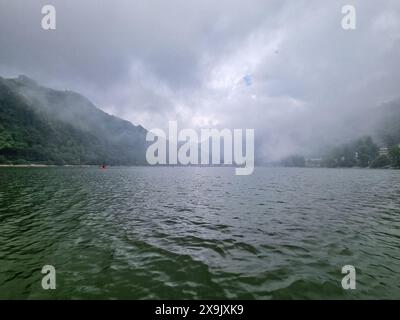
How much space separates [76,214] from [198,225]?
13.8 metres

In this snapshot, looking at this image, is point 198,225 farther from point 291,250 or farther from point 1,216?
point 1,216

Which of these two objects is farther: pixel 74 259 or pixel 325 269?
pixel 74 259

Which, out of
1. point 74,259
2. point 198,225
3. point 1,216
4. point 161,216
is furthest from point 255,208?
point 1,216

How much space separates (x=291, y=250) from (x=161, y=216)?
533 inches

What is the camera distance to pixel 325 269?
34.6ft

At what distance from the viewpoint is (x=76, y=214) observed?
858 inches
